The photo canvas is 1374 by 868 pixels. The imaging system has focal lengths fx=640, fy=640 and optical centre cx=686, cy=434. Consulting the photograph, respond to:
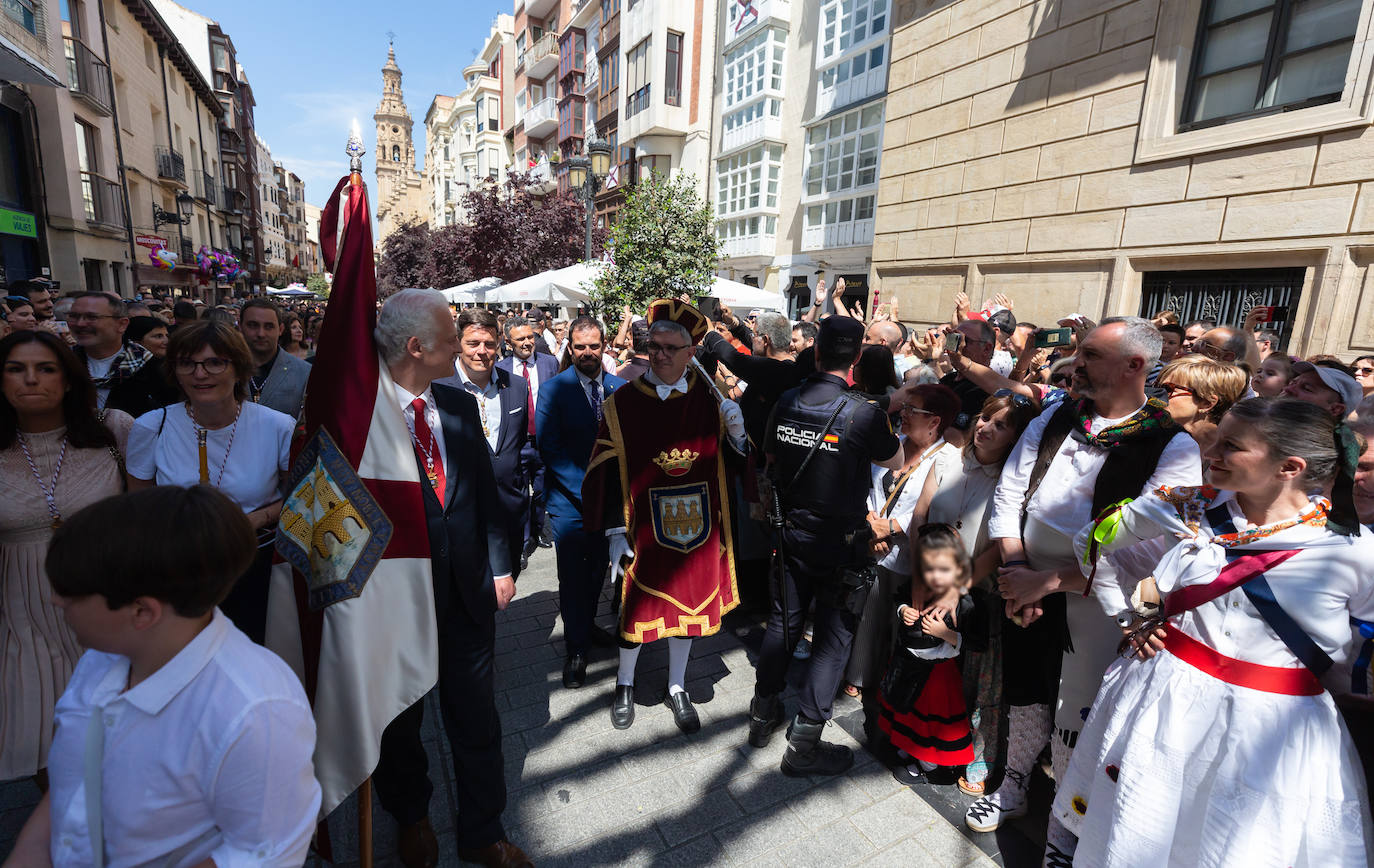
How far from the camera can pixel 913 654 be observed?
285cm

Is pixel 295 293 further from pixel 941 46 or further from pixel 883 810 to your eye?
pixel 883 810

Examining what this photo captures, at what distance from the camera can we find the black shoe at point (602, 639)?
4059 mm

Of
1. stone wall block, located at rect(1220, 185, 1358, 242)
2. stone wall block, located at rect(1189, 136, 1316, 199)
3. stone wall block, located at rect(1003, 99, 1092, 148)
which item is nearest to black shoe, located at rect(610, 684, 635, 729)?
stone wall block, located at rect(1220, 185, 1358, 242)

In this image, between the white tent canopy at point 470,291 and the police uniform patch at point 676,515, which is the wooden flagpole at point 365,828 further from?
the white tent canopy at point 470,291

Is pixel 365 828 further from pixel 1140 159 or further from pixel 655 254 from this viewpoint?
pixel 655 254

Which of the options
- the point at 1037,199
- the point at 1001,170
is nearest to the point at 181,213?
the point at 1001,170

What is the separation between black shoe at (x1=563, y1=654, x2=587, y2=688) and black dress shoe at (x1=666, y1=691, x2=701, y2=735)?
21.8 inches

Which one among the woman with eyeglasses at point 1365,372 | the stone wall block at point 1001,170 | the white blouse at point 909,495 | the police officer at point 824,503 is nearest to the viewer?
the police officer at point 824,503

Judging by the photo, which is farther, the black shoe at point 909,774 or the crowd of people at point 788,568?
the black shoe at point 909,774

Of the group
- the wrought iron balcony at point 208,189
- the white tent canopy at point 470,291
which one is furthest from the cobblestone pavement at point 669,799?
the wrought iron balcony at point 208,189

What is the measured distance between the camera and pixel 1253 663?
1.72 m

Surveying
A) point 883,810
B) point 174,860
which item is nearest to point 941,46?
point 883,810

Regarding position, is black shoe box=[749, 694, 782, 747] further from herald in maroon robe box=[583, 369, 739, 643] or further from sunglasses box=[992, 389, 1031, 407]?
sunglasses box=[992, 389, 1031, 407]

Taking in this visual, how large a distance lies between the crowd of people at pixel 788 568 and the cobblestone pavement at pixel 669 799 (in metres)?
0.13
